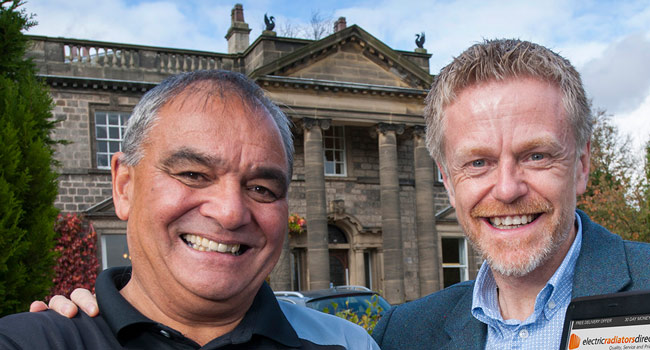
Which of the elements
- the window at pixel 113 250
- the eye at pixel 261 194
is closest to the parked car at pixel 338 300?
the eye at pixel 261 194

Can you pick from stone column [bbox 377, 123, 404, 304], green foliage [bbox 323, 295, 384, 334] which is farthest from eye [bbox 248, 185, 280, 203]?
stone column [bbox 377, 123, 404, 304]

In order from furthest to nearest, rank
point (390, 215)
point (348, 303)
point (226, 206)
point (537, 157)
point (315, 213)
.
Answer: point (390, 215) < point (315, 213) < point (348, 303) < point (537, 157) < point (226, 206)

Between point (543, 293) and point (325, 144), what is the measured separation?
20.7 meters

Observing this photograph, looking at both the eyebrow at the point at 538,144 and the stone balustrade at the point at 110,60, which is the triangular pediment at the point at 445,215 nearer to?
the stone balustrade at the point at 110,60

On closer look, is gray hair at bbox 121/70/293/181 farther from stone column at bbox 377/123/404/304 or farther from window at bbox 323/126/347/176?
window at bbox 323/126/347/176

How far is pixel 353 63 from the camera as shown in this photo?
72.0 ft

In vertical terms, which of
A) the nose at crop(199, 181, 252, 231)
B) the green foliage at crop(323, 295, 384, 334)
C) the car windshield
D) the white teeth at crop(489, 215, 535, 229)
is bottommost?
the car windshield

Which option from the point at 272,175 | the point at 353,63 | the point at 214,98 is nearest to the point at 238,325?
the point at 272,175

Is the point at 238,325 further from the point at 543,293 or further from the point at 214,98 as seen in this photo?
the point at 543,293

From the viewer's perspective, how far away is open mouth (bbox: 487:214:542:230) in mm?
2482

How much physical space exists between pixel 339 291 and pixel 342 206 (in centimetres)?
1148

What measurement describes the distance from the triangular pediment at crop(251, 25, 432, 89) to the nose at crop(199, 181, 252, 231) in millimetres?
18398

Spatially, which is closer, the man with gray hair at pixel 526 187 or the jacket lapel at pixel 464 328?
the man with gray hair at pixel 526 187

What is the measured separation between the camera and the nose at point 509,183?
95.6 inches
